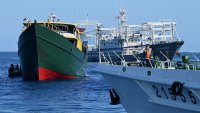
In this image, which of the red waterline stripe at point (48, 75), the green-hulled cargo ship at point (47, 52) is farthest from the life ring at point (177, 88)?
the red waterline stripe at point (48, 75)

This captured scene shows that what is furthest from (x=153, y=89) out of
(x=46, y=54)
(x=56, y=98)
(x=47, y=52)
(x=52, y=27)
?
(x=52, y=27)

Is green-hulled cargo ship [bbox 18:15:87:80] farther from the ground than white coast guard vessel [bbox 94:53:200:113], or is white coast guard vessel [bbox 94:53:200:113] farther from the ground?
green-hulled cargo ship [bbox 18:15:87:80]

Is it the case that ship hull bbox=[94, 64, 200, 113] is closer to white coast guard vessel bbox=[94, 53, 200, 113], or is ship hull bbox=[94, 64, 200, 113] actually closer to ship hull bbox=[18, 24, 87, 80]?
white coast guard vessel bbox=[94, 53, 200, 113]

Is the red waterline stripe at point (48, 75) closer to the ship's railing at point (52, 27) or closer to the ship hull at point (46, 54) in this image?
the ship hull at point (46, 54)

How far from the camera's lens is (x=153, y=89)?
15.0 metres

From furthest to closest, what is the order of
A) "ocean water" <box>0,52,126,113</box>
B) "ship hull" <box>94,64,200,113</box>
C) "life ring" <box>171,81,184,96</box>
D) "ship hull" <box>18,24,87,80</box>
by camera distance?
"ship hull" <box>18,24,87,80</box>, "ocean water" <box>0,52,126,113</box>, "life ring" <box>171,81,184,96</box>, "ship hull" <box>94,64,200,113</box>

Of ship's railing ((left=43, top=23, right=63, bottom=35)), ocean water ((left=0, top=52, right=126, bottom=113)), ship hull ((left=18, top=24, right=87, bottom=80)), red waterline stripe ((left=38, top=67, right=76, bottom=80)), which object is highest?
ship's railing ((left=43, top=23, right=63, bottom=35))

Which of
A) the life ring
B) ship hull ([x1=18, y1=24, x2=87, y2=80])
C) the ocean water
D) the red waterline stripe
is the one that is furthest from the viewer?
the red waterline stripe

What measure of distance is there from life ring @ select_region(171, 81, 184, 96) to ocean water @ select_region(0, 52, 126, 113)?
996cm

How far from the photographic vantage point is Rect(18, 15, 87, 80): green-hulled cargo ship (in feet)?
140

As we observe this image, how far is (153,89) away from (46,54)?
95.1 ft

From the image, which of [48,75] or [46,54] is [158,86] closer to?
[46,54]

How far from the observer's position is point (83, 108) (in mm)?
25703

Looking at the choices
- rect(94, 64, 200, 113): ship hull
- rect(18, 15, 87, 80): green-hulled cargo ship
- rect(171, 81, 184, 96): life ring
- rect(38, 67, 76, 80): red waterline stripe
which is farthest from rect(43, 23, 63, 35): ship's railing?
rect(171, 81, 184, 96): life ring
